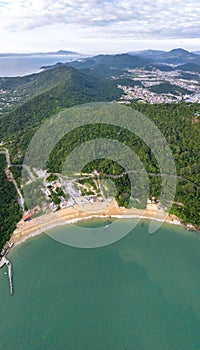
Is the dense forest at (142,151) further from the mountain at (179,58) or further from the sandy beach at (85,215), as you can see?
the mountain at (179,58)

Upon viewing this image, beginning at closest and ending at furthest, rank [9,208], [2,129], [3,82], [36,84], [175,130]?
[9,208] < [175,130] < [2,129] < [36,84] < [3,82]

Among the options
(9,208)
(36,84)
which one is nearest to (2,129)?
(9,208)

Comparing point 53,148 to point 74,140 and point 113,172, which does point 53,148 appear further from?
point 113,172

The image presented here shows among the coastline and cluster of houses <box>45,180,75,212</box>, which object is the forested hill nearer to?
cluster of houses <box>45,180,75,212</box>

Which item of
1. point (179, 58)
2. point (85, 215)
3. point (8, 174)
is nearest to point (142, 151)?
point (85, 215)

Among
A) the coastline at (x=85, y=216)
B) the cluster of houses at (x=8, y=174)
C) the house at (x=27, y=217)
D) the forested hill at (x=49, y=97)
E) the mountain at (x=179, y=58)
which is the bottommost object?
the coastline at (x=85, y=216)

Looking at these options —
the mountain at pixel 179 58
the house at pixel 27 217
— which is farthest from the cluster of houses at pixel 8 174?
the mountain at pixel 179 58
